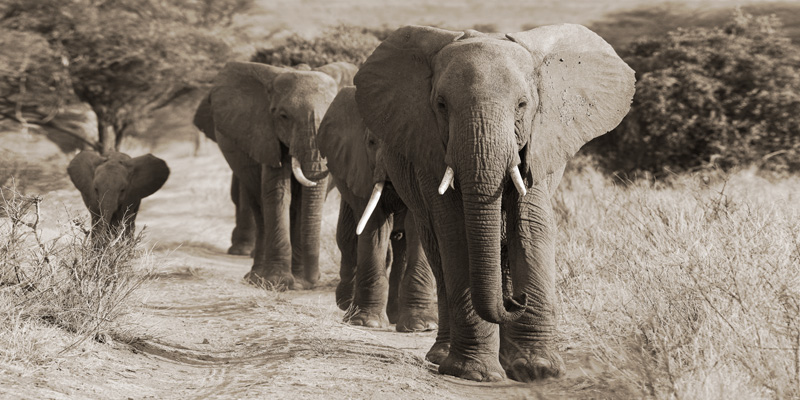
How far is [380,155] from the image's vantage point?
7109mm

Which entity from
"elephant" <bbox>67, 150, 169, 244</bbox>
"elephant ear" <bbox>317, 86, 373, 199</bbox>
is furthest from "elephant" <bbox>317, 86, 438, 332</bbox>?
"elephant" <bbox>67, 150, 169, 244</bbox>

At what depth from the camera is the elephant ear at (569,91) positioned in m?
5.62

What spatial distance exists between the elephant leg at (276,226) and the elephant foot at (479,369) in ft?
15.7

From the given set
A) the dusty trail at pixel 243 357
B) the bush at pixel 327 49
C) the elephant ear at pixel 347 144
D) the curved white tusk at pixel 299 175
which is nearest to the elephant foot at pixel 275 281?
the dusty trail at pixel 243 357

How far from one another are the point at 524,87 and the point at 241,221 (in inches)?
356

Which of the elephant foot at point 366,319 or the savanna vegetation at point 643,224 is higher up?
the savanna vegetation at point 643,224

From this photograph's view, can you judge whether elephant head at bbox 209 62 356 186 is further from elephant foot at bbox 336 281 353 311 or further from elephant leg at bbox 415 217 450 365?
elephant leg at bbox 415 217 450 365

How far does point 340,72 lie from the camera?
36.6 feet

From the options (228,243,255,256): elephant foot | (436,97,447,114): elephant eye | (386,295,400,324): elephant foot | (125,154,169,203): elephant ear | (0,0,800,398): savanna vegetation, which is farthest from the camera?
(228,243,255,256): elephant foot

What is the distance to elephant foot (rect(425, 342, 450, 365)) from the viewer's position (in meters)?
6.21

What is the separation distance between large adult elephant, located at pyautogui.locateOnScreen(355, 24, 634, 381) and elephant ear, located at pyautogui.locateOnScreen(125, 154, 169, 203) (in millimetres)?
6472

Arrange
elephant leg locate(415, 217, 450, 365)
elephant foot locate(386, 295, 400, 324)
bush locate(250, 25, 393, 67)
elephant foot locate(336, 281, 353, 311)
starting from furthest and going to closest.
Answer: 1. bush locate(250, 25, 393, 67)
2. elephant foot locate(336, 281, 353, 311)
3. elephant foot locate(386, 295, 400, 324)
4. elephant leg locate(415, 217, 450, 365)

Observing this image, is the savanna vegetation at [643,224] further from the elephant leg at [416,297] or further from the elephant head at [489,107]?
the elephant leg at [416,297]

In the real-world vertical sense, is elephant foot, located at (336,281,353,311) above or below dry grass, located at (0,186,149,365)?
below
